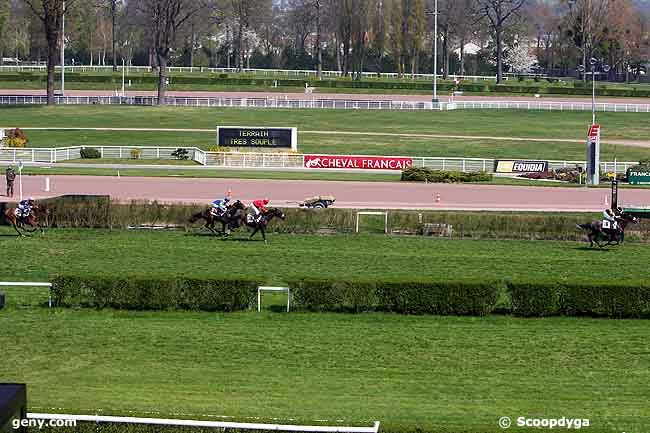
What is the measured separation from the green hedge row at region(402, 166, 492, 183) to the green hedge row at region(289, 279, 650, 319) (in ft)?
87.8

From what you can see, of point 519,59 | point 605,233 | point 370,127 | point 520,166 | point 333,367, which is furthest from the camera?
point 519,59

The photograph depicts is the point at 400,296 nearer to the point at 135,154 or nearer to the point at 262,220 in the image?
the point at 262,220

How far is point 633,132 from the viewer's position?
246 ft

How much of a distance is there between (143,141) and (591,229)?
38.7m

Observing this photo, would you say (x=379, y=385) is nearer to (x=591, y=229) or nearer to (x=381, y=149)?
(x=591, y=229)

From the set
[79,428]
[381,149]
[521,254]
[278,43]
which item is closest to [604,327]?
[521,254]

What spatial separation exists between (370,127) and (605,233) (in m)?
45.3

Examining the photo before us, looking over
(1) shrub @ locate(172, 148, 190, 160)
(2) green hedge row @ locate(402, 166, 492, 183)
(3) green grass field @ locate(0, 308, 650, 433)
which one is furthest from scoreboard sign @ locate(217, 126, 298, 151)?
(3) green grass field @ locate(0, 308, 650, 433)

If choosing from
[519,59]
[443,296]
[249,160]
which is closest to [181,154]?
[249,160]

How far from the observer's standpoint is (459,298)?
2291cm

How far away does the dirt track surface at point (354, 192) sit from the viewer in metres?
41.3

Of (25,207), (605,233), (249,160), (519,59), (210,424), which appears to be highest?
(519,59)

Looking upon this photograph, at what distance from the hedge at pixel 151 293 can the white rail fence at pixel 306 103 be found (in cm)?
6343

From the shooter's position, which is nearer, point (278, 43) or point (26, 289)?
point (26, 289)
